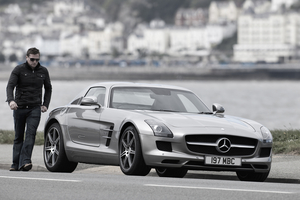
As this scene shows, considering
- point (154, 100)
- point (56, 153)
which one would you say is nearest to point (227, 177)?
point (154, 100)

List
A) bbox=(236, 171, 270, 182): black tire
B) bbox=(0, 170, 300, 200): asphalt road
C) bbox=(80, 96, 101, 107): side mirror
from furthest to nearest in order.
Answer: bbox=(80, 96, 101, 107): side mirror < bbox=(236, 171, 270, 182): black tire < bbox=(0, 170, 300, 200): asphalt road

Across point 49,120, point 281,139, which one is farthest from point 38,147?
point 281,139

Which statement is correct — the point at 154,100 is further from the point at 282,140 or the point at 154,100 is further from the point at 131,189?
the point at 282,140

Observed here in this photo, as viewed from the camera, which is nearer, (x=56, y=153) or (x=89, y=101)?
(x=89, y=101)

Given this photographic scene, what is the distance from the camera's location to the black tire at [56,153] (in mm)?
10117

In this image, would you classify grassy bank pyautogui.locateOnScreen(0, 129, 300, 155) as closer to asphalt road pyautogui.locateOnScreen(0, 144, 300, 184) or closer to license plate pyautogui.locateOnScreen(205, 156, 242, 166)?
asphalt road pyautogui.locateOnScreen(0, 144, 300, 184)

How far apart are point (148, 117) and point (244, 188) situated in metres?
1.85

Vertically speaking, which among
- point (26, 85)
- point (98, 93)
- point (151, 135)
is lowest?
point (151, 135)

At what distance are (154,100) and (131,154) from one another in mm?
1143

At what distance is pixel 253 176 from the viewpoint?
9203mm

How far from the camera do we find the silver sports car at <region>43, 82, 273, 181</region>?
8555mm

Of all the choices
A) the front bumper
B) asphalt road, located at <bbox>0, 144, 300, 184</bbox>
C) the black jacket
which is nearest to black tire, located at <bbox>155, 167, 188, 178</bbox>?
asphalt road, located at <bbox>0, 144, 300, 184</bbox>

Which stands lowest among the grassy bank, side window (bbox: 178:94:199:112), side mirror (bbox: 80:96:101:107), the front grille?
the grassy bank

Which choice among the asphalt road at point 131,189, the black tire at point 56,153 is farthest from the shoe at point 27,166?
the asphalt road at point 131,189
